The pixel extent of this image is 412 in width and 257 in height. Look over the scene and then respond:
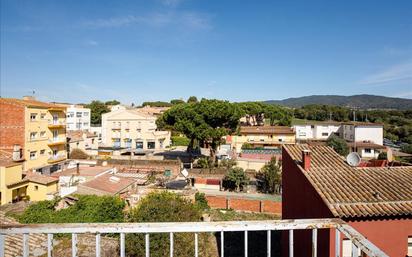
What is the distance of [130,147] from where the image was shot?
1881 inches

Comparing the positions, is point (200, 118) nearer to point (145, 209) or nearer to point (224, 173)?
point (224, 173)

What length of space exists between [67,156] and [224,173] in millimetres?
18784

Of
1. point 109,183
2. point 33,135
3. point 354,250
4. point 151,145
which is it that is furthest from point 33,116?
point 354,250

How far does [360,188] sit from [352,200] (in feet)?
3.70

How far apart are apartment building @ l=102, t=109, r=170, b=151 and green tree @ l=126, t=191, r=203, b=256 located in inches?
1303

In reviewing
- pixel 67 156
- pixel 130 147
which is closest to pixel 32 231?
pixel 67 156

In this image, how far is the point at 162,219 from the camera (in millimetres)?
13336

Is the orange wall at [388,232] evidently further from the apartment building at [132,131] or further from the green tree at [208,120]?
the apartment building at [132,131]

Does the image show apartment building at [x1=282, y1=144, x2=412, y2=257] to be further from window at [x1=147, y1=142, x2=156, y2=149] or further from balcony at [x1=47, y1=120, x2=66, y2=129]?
window at [x1=147, y1=142, x2=156, y2=149]

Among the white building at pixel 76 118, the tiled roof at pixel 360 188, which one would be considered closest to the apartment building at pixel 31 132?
the tiled roof at pixel 360 188

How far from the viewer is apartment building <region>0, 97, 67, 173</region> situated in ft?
93.6

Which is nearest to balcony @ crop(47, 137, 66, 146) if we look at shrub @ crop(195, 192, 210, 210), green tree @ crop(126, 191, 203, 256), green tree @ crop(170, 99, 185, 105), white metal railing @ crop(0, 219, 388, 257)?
shrub @ crop(195, 192, 210, 210)

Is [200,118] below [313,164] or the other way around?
the other way around

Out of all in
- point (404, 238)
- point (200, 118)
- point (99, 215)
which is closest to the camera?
point (404, 238)
